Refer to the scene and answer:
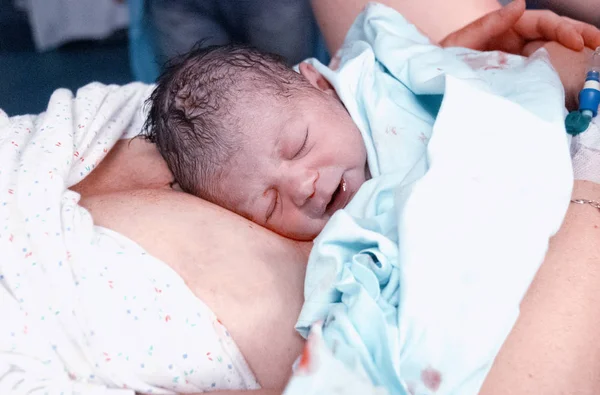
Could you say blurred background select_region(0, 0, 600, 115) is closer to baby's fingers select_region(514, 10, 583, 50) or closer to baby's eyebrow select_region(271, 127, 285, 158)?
baby's fingers select_region(514, 10, 583, 50)

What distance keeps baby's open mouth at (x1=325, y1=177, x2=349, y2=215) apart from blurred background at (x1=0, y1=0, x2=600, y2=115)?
80 centimetres

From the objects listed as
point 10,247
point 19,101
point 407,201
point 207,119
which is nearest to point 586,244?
point 407,201

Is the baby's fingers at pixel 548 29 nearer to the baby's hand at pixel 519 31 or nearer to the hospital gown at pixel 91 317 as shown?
the baby's hand at pixel 519 31

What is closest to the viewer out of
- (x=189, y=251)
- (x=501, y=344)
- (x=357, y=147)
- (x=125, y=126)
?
(x=501, y=344)

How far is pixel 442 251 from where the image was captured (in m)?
0.63

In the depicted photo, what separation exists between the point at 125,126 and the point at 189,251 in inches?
15.8

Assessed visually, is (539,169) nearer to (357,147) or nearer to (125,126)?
(357,147)

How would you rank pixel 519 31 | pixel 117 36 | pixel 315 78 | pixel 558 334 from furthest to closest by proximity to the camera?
pixel 117 36 → pixel 519 31 → pixel 315 78 → pixel 558 334

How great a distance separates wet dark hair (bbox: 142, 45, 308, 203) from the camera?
2.93ft

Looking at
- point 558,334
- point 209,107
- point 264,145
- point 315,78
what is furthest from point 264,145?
point 558,334

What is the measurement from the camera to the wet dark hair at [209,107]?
892mm

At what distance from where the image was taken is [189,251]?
0.74m

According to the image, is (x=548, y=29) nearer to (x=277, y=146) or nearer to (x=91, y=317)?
(x=277, y=146)

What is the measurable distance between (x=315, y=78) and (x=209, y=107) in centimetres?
23
